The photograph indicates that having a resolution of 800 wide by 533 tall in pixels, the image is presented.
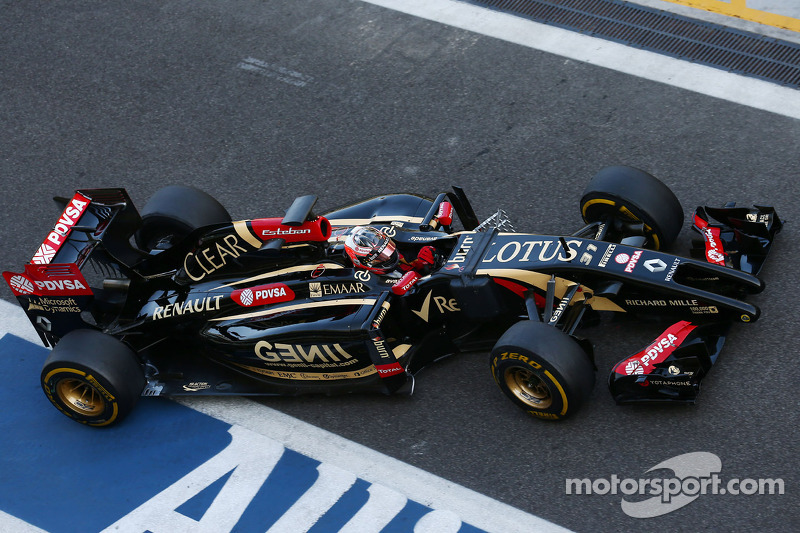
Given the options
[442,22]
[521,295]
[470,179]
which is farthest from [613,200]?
[442,22]

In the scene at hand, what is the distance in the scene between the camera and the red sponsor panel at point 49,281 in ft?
23.3

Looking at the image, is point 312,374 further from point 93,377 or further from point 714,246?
point 714,246

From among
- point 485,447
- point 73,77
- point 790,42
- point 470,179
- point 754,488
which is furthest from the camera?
point 73,77

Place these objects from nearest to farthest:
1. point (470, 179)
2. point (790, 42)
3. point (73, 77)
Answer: point (470, 179)
point (790, 42)
point (73, 77)

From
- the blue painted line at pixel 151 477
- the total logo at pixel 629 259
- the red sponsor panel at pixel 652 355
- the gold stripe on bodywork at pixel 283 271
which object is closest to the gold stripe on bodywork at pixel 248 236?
the gold stripe on bodywork at pixel 283 271

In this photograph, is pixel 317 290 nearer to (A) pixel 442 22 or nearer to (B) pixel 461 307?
(B) pixel 461 307

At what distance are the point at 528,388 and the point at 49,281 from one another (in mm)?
3642

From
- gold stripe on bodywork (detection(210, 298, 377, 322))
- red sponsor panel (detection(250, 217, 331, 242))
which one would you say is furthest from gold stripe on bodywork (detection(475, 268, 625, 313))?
red sponsor panel (detection(250, 217, 331, 242))

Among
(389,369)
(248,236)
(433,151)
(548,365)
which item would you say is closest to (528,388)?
(548,365)

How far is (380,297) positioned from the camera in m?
7.00

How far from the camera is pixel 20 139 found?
1050 centimetres

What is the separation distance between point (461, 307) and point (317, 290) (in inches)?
43.5

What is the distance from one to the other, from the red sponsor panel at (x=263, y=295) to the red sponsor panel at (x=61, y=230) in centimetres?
141

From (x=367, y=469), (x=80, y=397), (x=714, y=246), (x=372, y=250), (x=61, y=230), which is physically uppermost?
(x=61, y=230)
